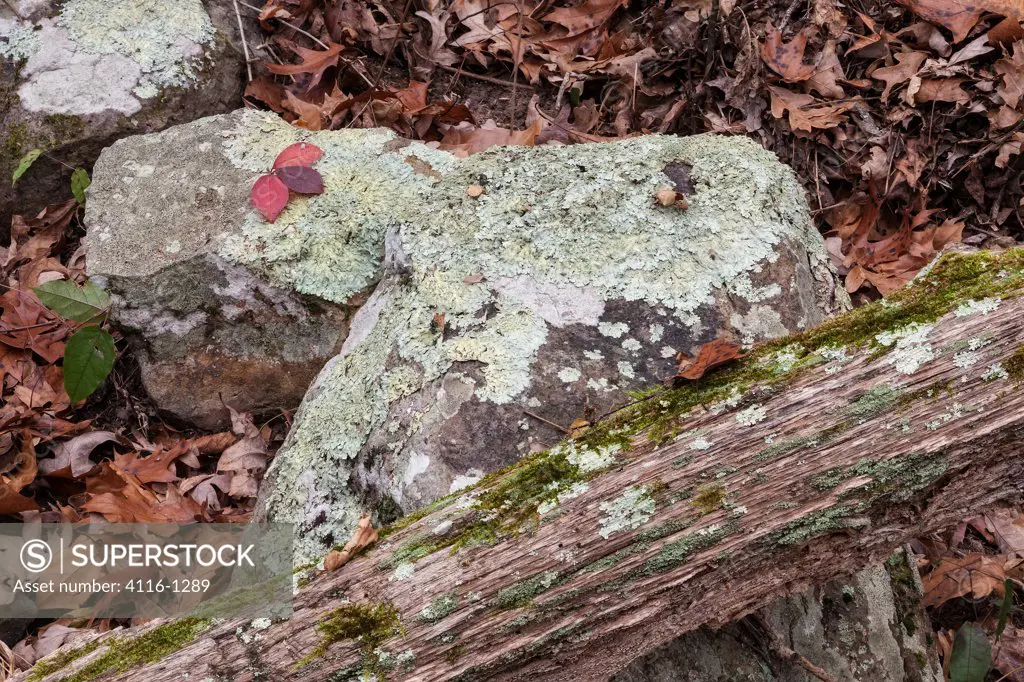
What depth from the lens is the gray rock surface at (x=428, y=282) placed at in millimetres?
2223

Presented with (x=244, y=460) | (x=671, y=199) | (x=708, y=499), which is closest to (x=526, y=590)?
(x=708, y=499)

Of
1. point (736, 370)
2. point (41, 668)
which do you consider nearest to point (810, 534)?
point (736, 370)

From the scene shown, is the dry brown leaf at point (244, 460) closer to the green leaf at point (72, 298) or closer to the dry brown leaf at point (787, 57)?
the green leaf at point (72, 298)

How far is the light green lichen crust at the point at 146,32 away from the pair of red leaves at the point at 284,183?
1.04m

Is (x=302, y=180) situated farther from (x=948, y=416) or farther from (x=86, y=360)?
(x=948, y=416)

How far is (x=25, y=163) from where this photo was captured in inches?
132

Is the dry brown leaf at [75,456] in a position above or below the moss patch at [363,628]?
below

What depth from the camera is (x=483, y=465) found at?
2.10 metres

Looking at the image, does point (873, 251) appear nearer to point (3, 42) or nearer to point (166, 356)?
point (166, 356)

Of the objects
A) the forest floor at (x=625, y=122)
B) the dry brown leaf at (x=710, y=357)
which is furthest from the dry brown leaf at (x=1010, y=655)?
the dry brown leaf at (x=710, y=357)

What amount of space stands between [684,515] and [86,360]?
2379mm

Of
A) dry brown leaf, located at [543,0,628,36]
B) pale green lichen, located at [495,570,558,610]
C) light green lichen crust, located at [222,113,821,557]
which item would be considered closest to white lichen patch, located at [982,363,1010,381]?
light green lichen crust, located at [222,113,821,557]

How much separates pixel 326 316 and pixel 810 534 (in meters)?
1.89

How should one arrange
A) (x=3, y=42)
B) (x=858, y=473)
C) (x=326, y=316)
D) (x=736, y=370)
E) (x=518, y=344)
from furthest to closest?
1. (x=3, y=42)
2. (x=326, y=316)
3. (x=518, y=344)
4. (x=736, y=370)
5. (x=858, y=473)
